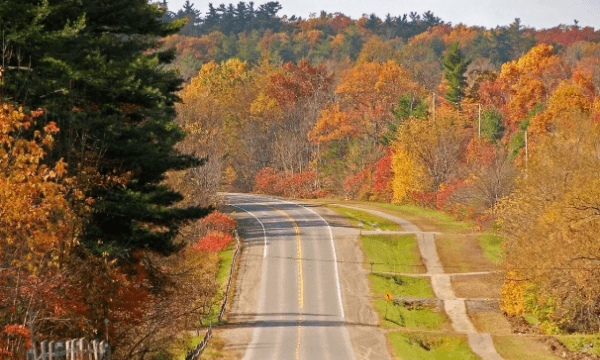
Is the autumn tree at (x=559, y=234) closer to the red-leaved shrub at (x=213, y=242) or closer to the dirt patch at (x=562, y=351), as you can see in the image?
the dirt patch at (x=562, y=351)

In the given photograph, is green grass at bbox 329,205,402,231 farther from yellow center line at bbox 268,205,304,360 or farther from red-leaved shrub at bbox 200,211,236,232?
red-leaved shrub at bbox 200,211,236,232

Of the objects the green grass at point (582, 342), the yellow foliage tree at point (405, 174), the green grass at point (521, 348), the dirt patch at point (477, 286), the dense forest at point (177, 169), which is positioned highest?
the dense forest at point (177, 169)

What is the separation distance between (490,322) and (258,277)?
17.1m

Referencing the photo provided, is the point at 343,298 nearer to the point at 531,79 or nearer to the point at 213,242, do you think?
the point at 213,242

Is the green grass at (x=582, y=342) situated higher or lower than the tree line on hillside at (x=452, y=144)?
lower

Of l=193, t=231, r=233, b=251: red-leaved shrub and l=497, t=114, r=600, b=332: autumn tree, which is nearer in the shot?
l=497, t=114, r=600, b=332: autumn tree

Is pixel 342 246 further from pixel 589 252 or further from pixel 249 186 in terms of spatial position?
pixel 249 186

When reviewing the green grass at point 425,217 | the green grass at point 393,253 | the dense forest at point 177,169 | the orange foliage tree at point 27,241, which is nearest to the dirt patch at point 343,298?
the green grass at point 393,253

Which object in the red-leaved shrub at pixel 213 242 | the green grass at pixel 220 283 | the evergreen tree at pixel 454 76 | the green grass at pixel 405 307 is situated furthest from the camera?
the evergreen tree at pixel 454 76

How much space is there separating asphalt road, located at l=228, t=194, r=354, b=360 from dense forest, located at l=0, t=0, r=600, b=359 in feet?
13.0

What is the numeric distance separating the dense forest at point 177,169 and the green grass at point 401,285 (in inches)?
297

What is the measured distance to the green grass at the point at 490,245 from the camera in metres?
66.3

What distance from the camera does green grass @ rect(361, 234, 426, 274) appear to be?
209ft

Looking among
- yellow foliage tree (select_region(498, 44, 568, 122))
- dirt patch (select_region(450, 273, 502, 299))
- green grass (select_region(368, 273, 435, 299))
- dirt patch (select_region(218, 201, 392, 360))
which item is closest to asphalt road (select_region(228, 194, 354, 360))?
dirt patch (select_region(218, 201, 392, 360))
